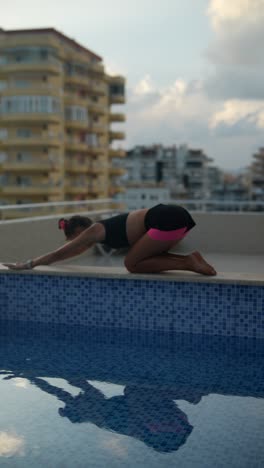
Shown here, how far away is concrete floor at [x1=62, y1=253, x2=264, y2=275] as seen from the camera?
658cm

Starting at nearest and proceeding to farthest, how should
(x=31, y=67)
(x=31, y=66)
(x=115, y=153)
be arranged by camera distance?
1. (x=31, y=66)
2. (x=31, y=67)
3. (x=115, y=153)

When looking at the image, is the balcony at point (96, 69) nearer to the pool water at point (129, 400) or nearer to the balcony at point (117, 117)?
the balcony at point (117, 117)

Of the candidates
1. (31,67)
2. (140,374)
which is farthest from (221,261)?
(31,67)

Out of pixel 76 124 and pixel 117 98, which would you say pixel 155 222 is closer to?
pixel 76 124

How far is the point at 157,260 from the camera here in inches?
165

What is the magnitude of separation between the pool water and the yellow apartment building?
52072 mm

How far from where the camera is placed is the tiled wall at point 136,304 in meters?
4.09

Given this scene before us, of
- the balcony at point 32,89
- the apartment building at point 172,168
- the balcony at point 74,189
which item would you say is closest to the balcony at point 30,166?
the balcony at point 74,189

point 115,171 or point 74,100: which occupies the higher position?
point 74,100

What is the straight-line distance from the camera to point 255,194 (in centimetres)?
11544

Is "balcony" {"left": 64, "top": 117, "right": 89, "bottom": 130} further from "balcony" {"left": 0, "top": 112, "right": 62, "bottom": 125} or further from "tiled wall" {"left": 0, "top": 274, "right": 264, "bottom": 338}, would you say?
"tiled wall" {"left": 0, "top": 274, "right": 264, "bottom": 338}

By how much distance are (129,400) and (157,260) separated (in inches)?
56.7

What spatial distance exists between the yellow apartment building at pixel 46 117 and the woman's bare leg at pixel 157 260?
51711 mm

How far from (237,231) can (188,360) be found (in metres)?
4.76
